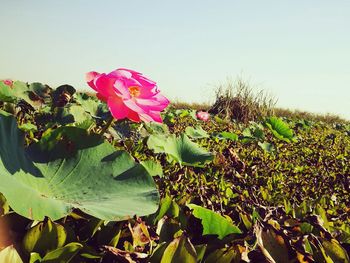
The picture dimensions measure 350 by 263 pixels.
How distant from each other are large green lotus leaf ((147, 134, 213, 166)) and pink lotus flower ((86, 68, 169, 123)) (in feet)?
2.13

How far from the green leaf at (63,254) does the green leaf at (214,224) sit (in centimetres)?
30

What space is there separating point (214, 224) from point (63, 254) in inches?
13.2

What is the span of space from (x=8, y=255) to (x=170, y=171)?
4.62 feet

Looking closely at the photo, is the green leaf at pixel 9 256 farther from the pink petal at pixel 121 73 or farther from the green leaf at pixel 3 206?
the pink petal at pixel 121 73

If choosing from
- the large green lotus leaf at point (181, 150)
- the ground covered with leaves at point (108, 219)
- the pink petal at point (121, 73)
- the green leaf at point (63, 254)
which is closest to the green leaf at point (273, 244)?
the ground covered with leaves at point (108, 219)

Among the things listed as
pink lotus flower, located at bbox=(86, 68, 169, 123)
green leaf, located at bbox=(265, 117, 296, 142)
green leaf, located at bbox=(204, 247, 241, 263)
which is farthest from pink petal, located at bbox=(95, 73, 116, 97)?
green leaf, located at bbox=(265, 117, 296, 142)

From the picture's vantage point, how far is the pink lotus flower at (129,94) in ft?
3.05

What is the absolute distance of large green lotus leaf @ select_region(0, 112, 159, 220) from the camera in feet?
2.49

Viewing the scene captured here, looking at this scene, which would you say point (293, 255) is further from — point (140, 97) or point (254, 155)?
point (254, 155)

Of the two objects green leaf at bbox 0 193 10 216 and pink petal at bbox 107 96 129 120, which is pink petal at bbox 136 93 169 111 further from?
green leaf at bbox 0 193 10 216

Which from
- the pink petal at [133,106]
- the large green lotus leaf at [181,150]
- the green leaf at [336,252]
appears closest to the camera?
the green leaf at [336,252]

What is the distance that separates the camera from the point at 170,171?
6.45ft

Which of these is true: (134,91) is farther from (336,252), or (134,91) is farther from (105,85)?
(336,252)

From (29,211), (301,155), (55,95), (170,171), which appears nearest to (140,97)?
(29,211)
